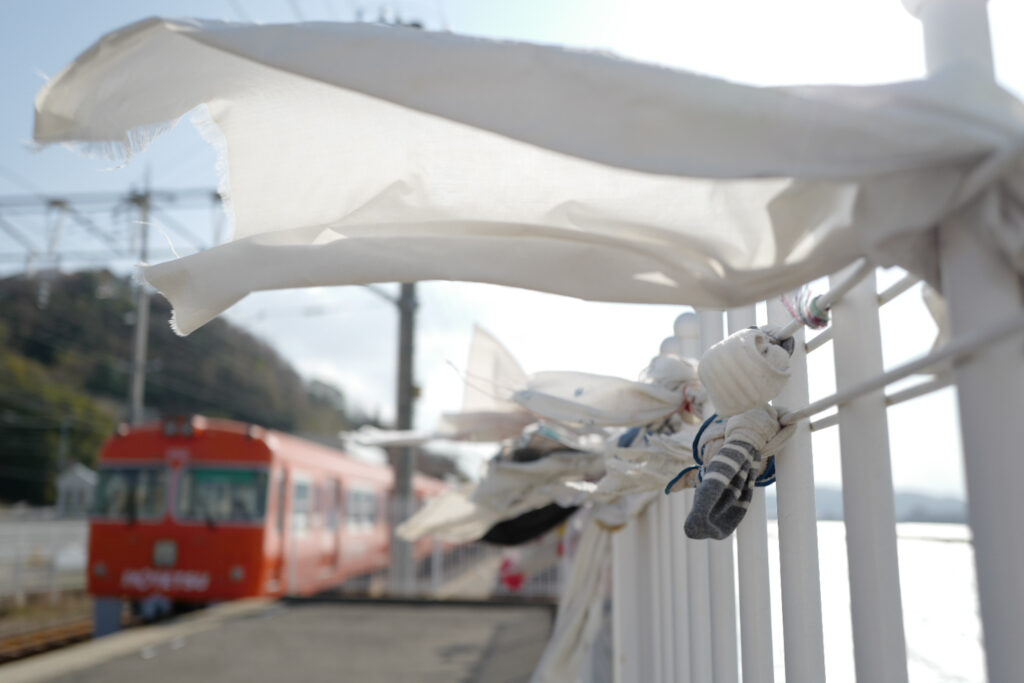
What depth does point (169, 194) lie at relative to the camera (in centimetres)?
1107

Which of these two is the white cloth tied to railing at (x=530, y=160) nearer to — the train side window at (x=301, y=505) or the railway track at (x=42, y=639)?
the railway track at (x=42, y=639)

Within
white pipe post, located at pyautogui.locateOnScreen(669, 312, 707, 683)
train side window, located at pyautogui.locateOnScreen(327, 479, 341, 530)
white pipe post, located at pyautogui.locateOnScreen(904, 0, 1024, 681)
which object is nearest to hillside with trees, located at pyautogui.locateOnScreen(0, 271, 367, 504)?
train side window, located at pyautogui.locateOnScreen(327, 479, 341, 530)

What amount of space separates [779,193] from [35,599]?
15.4m

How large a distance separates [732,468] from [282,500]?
10.1 meters

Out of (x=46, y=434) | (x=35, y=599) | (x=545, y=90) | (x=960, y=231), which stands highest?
(x=46, y=434)

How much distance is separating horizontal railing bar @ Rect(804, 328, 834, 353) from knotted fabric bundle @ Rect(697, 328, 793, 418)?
0.44 feet

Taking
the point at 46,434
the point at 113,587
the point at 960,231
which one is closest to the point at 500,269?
the point at 960,231

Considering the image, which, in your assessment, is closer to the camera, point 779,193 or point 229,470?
point 779,193

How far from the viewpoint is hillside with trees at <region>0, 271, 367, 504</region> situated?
37.2 metres

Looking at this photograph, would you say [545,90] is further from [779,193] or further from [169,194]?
[169,194]

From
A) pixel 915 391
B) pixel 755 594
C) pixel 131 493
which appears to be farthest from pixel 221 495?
pixel 915 391

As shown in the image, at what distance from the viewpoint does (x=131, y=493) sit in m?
10.5

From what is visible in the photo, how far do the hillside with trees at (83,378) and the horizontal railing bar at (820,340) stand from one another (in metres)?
32.0

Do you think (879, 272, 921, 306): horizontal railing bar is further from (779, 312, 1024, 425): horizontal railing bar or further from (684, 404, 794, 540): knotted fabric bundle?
(684, 404, 794, 540): knotted fabric bundle
